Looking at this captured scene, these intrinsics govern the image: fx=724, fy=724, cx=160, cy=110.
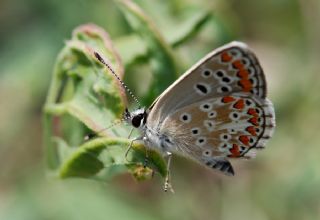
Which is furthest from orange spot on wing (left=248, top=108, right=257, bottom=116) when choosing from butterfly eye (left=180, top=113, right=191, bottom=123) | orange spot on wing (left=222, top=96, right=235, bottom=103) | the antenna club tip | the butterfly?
the antenna club tip

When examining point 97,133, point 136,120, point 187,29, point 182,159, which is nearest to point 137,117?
point 136,120

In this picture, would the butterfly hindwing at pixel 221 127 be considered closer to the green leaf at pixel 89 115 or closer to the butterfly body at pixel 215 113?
the butterfly body at pixel 215 113

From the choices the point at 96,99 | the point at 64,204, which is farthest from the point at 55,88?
the point at 64,204

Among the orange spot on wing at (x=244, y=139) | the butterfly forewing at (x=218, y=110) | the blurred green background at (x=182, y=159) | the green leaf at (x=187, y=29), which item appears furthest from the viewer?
the blurred green background at (x=182, y=159)

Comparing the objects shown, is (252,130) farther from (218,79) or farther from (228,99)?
(218,79)

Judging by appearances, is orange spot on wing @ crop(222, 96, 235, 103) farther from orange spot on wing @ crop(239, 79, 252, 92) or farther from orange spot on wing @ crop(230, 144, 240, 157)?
orange spot on wing @ crop(230, 144, 240, 157)

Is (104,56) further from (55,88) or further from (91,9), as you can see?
(91,9)

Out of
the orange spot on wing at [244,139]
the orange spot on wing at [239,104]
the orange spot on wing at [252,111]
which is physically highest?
the orange spot on wing at [239,104]

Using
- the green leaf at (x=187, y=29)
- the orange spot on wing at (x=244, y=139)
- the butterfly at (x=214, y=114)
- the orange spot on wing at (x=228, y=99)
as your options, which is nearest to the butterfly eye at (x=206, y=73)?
the butterfly at (x=214, y=114)
